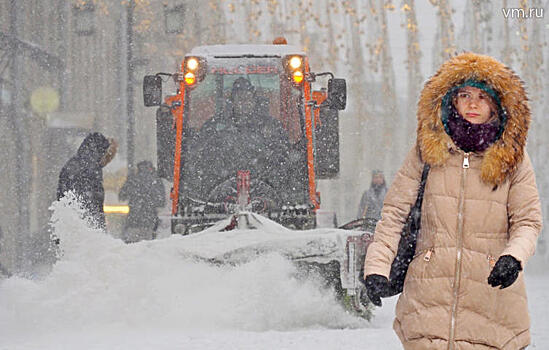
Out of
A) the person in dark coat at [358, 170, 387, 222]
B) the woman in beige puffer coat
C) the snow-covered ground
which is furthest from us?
the person in dark coat at [358, 170, 387, 222]

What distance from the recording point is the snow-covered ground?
780cm

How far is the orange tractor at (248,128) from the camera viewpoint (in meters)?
10.2

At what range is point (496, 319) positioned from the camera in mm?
3414

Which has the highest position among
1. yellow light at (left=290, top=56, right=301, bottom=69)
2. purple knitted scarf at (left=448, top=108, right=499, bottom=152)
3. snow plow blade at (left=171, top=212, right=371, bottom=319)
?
yellow light at (left=290, top=56, right=301, bottom=69)

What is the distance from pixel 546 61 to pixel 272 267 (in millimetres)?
19687

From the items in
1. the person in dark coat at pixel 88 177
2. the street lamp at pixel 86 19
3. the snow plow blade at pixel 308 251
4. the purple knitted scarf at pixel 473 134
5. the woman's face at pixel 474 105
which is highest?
the street lamp at pixel 86 19

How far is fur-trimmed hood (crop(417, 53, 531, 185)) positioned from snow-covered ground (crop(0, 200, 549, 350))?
13.5 ft

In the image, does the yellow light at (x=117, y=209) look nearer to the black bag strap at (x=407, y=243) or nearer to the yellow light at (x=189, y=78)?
the yellow light at (x=189, y=78)

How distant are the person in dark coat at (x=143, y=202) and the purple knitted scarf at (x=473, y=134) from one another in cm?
966

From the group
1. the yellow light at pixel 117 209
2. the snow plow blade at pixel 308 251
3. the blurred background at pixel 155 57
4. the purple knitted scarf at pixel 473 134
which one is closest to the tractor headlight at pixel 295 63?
the snow plow blade at pixel 308 251

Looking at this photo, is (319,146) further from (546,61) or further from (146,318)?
(546,61)

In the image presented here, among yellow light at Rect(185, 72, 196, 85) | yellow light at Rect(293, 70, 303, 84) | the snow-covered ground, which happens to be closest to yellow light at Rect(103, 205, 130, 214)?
yellow light at Rect(185, 72, 196, 85)

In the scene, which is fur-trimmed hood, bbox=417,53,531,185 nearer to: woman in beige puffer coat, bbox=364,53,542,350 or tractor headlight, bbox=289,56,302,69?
woman in beige puffer coat, bbox=364,53,542,350

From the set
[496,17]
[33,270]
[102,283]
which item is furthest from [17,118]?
[496,17]
